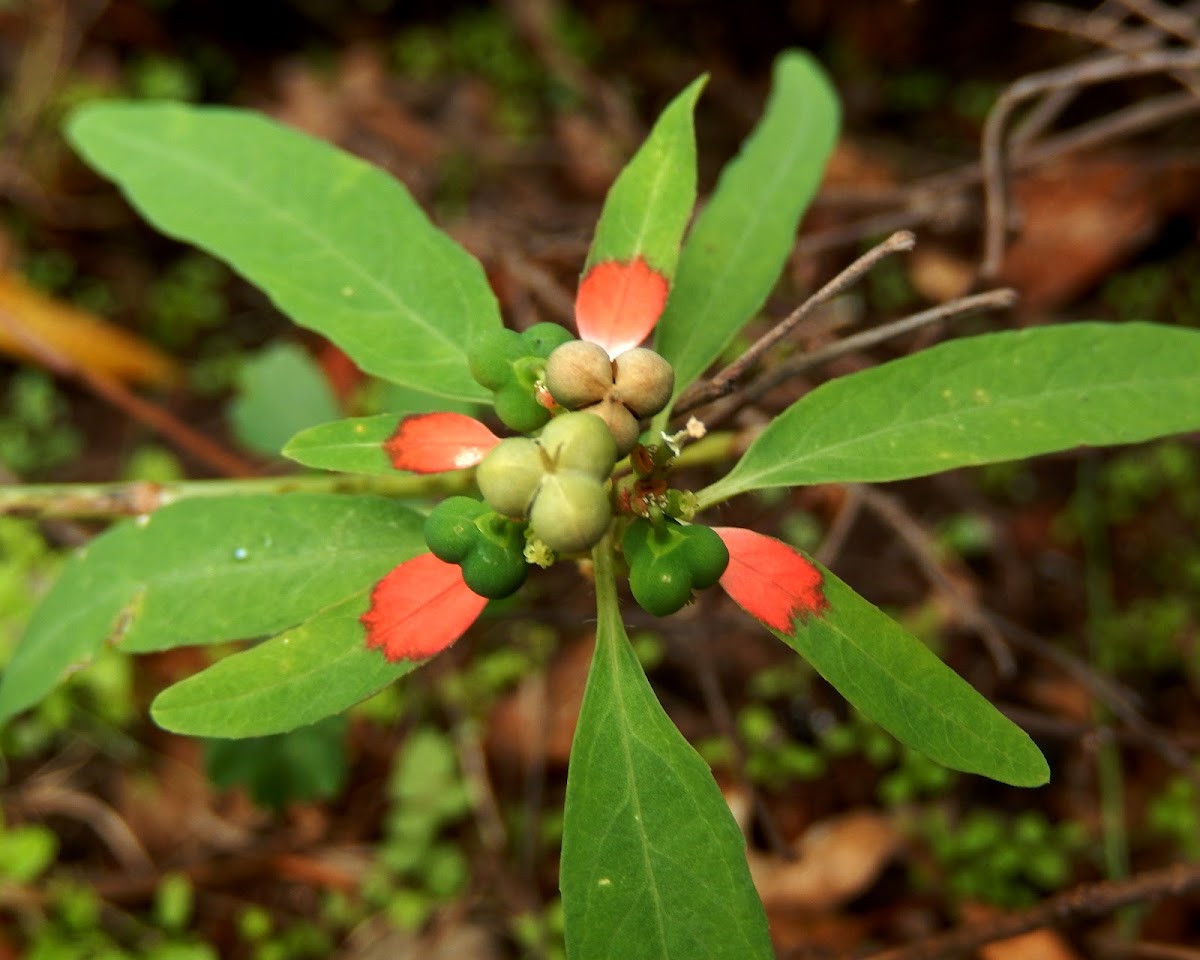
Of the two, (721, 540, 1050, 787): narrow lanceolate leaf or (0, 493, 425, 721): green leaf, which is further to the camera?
(0, 493, 425, 721): green leaf

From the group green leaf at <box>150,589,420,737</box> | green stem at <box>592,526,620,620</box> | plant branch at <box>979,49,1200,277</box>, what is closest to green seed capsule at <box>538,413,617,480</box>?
green stem at <box>592,526,620,620</box>

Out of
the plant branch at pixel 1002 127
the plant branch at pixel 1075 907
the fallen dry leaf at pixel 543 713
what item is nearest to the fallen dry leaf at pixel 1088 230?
the plant branch at pixel 1002 127

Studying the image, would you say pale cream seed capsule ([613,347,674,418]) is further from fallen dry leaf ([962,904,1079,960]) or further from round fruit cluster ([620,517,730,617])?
fallen dry leaf ([962,904,1079,960])

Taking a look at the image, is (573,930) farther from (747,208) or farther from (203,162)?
(203,162)

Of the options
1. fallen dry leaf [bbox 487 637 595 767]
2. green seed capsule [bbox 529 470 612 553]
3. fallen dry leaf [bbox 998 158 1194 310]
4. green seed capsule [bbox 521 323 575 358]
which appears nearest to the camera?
green seed capsule [bbox 529 470 612 553]

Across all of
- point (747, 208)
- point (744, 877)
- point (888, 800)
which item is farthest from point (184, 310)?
point (744, 877)

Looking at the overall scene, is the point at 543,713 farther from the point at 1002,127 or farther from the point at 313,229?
the point at 1002,127

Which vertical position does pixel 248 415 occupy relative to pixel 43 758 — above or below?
above

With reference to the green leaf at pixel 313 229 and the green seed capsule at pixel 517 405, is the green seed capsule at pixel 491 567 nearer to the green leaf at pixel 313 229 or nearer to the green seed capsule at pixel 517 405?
the green seed capsule at pixel 517 405
